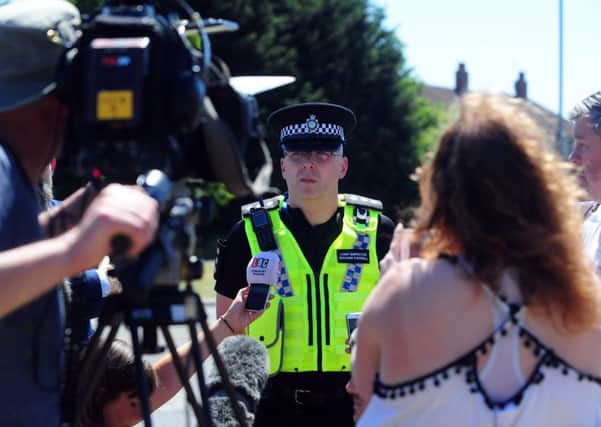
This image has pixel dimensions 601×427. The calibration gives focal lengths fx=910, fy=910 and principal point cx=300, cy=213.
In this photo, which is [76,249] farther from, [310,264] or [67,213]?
[310,264]

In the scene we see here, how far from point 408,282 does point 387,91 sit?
30137mm

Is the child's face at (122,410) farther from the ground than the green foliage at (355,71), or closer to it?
farther from the ground

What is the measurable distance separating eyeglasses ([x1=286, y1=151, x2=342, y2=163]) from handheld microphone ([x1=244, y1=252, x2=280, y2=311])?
2.23 ft

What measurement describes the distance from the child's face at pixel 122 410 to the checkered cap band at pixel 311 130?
152 centimetres

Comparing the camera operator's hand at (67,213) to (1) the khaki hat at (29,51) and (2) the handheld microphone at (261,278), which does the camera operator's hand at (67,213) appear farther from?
(2) the handheld microphone at (261,278)

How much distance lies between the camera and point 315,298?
3.70 metres

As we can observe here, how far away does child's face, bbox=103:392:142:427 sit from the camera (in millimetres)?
2873

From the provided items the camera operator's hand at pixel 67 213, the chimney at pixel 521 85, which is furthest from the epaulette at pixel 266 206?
the chimney at pixel 521 85

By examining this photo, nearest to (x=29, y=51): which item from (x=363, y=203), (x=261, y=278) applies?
(x=261, y=278)

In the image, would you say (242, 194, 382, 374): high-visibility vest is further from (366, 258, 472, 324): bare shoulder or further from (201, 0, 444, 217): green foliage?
(201, 0, 444, 217): green foliage

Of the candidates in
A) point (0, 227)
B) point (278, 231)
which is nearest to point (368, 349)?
point (0, 227)

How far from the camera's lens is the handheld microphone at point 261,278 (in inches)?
123

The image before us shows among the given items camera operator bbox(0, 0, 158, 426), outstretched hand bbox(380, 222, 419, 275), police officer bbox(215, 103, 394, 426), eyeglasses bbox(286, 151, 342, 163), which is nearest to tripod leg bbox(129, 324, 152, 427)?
camera operator bbox(0, 0, 158, 426)

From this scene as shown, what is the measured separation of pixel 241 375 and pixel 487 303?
1.15 meters
